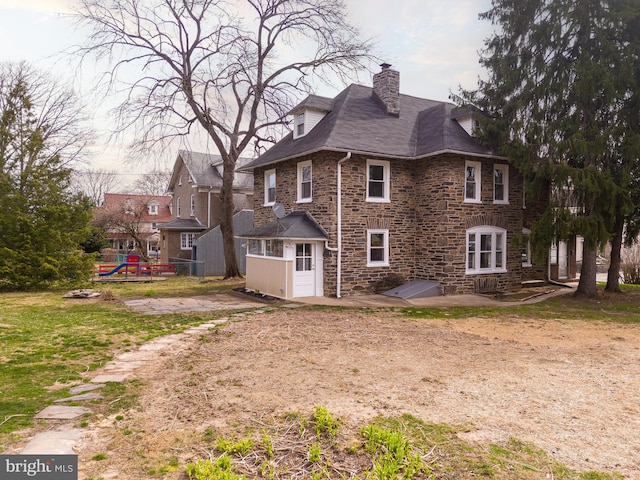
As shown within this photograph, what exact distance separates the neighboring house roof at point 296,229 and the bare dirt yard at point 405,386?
547 cm

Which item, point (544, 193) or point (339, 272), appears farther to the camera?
point (544, 193)

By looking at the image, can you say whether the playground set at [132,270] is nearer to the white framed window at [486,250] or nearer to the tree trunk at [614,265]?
the white framed window at [486,250]

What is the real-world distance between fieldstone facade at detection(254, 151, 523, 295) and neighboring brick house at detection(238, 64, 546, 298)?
0.13 ft

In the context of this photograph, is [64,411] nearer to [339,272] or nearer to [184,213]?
[339,272]

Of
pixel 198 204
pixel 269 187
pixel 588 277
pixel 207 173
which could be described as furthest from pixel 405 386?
pixel 207 173

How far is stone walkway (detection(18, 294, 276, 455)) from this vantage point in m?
4.33

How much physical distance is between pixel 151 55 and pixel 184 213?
536 inches

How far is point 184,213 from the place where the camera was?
3300 cm

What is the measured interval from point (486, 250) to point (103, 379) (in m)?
14.8

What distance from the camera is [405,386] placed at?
623cm

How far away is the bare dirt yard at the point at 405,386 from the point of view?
4.52 meters

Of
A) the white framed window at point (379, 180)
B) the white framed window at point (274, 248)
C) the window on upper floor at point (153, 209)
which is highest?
the window on upper floor at point (153, 209)

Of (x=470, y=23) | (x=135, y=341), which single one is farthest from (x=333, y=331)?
(x=470, y=23)

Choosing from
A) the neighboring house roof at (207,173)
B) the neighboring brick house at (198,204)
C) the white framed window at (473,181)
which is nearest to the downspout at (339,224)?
the white framed window at (473,181)
